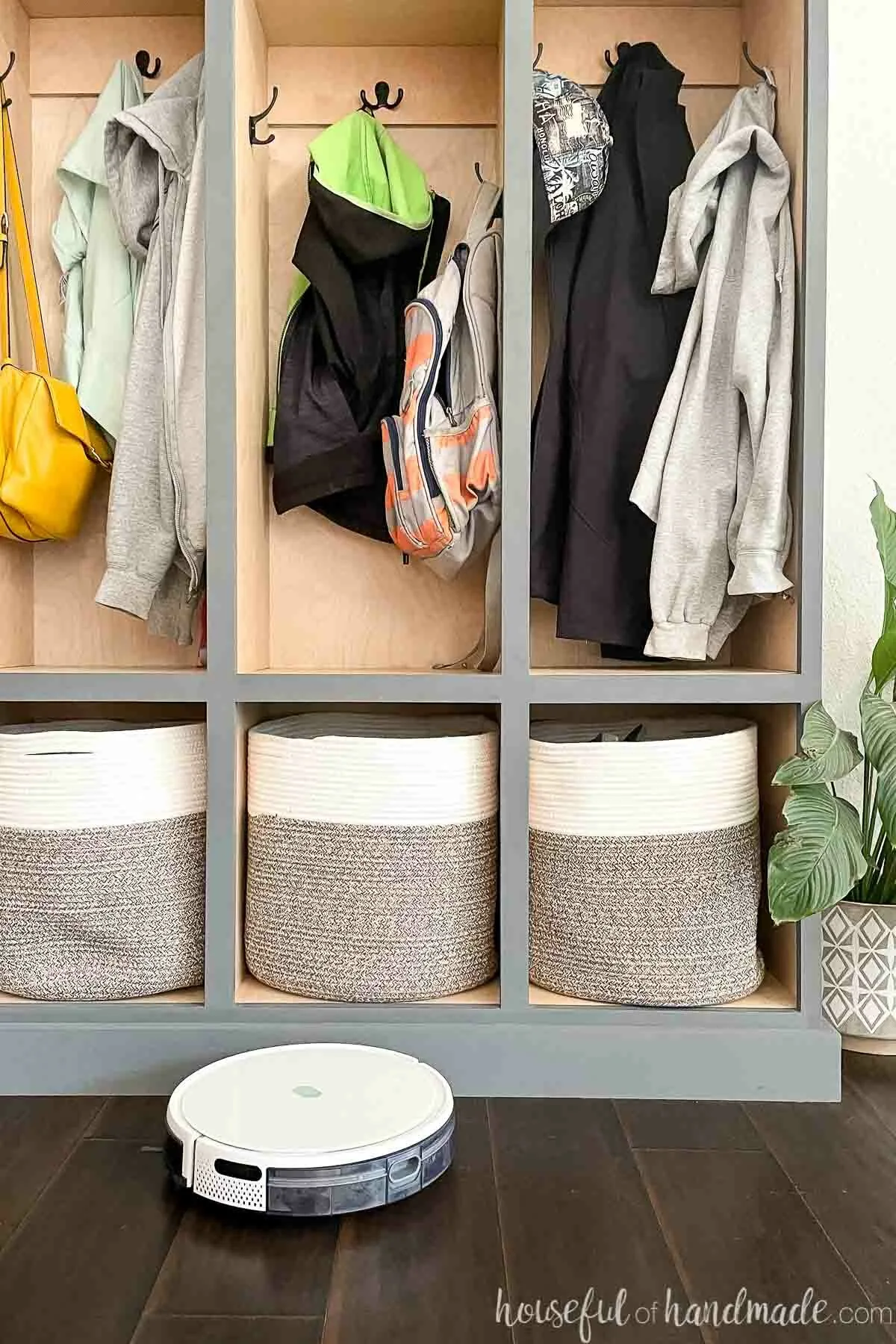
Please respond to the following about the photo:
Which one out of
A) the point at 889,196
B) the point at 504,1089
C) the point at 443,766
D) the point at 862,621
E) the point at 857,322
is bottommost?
the point at 504,1089

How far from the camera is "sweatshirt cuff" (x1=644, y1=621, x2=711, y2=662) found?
1.81 meters

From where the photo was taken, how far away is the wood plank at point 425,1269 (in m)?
1.11

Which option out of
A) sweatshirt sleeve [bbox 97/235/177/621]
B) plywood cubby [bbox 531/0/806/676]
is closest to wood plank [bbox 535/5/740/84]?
plywood cubby [bbox 531/0/806/676]

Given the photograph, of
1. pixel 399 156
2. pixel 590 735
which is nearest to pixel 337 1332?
pixel 590 735

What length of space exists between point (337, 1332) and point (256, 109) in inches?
74.5

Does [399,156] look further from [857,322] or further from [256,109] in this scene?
[857,322]

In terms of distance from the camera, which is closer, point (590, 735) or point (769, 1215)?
point (769, 1215)

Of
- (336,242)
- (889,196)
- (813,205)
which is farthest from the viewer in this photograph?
(889,196)

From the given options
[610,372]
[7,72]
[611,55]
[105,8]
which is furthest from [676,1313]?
[105,8]

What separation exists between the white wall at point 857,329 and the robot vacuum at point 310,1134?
1.20 meters

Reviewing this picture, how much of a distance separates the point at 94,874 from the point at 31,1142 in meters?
0.39

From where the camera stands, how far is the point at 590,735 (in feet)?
6.40

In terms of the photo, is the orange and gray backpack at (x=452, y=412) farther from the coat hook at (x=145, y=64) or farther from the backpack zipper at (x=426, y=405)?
the coat hook at (x=145, y=64)

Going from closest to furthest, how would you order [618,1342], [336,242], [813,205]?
[618,1342], [813,205], [336,242]
